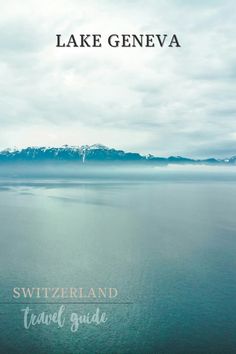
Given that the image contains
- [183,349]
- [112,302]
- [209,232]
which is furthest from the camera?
[209,232]

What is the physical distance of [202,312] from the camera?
69.4ft

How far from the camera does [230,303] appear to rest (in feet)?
72.8

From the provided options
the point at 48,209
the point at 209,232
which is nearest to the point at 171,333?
the point at 209,232

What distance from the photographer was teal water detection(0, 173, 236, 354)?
→ 723 inches

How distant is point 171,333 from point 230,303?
17.1 ft

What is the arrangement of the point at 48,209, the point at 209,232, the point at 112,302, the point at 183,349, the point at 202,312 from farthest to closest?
the point at 48,209, the point at 209,232, the point at 112,302, the point at 202,312, the point at 183,349

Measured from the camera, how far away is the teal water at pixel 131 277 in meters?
18.4

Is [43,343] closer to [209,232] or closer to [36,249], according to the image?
[36,249]

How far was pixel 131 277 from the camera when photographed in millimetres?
26812

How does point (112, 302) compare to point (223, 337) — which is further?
point (112, 302)

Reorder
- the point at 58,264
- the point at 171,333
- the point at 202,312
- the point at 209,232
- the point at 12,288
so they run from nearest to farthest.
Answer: the point at 171,333, the point at 202,312, the point at 12,288, the point at 58,264, the point at 209,232

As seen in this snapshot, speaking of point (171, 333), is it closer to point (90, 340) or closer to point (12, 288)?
point (90, 340)

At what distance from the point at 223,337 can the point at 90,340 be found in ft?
22.2

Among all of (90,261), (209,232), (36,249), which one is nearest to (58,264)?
(90,261)
